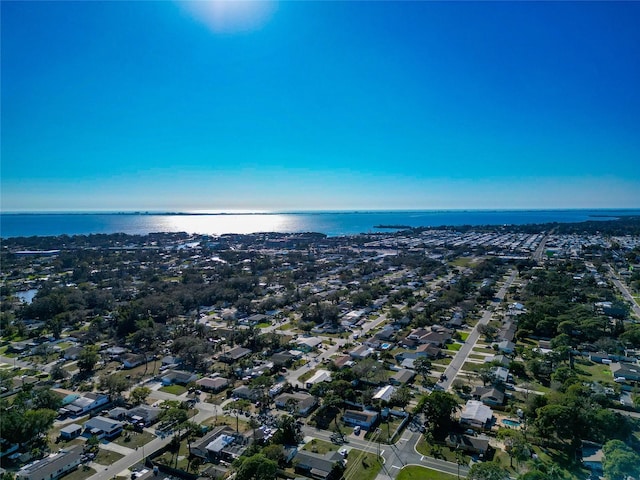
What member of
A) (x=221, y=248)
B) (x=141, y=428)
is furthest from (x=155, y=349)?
(x=221, y=248)

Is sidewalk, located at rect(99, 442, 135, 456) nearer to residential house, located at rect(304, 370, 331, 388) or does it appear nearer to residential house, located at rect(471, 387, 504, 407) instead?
residential house, located at rect(304, 370, 331, 388)

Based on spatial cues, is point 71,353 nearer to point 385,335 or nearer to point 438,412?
point 385,335

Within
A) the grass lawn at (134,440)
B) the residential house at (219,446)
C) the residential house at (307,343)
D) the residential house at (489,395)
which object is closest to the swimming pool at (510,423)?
the residential house at (489,395)

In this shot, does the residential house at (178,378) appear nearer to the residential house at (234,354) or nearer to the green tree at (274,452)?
the residential house at (234,354)

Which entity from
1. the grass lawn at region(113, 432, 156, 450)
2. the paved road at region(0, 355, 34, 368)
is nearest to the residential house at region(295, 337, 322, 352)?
the grass lawn at region(113, 432, 156, 450)

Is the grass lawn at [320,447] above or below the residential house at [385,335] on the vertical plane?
below

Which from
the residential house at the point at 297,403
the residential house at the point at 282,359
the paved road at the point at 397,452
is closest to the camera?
the paved road at the point at 397,452
